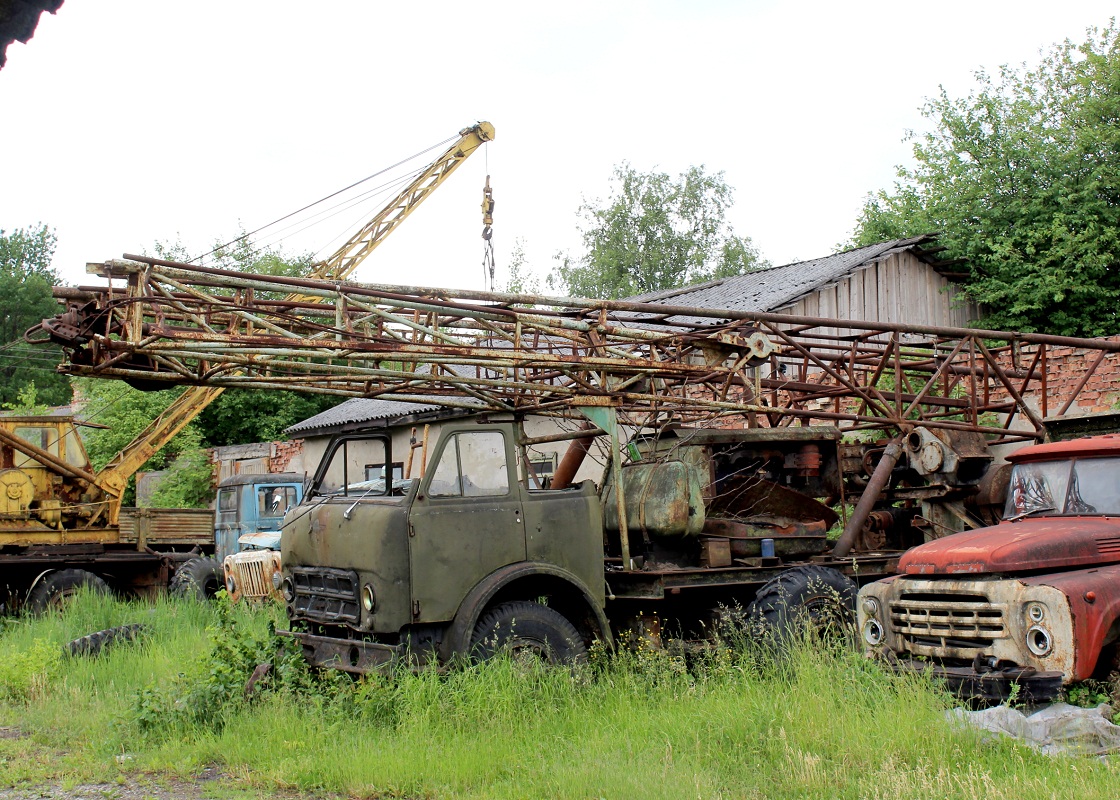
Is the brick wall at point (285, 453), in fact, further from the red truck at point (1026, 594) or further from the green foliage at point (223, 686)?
the red truck at point (1026, 594)

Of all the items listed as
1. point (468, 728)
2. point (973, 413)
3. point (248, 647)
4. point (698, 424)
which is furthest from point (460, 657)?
point (973, 413)

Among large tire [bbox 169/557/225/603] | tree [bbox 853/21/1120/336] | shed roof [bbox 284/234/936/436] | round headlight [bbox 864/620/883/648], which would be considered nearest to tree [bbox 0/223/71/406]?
shed roof [bbox 284/234/936/436]

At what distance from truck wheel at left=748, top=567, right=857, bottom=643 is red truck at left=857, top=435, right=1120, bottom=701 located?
1146 millimetres

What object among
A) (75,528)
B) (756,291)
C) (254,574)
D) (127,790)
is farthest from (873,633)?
(756,291)

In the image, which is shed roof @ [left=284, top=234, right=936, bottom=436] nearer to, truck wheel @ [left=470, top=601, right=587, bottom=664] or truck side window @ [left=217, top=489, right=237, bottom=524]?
truck side window @ [left=217, top=489, right=237, bottom=524]

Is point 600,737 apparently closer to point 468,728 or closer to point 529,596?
point 468,728

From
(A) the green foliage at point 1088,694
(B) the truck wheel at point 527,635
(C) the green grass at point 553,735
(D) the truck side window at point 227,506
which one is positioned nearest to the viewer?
(C) the green grass at point 553,735

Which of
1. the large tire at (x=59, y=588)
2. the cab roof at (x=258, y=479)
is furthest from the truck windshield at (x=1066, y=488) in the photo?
the cab roof at (x=258, y=479)

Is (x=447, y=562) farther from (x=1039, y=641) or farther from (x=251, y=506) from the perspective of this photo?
(x=251, y=506)

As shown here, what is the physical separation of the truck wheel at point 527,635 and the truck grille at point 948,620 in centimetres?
245

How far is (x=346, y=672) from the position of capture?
7785 mm

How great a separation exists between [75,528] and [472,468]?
10210 mm

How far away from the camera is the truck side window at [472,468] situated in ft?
26.3

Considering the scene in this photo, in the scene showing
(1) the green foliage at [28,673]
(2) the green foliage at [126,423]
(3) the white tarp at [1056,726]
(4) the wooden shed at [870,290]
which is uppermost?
(4) the wooden shed at [870,290]
